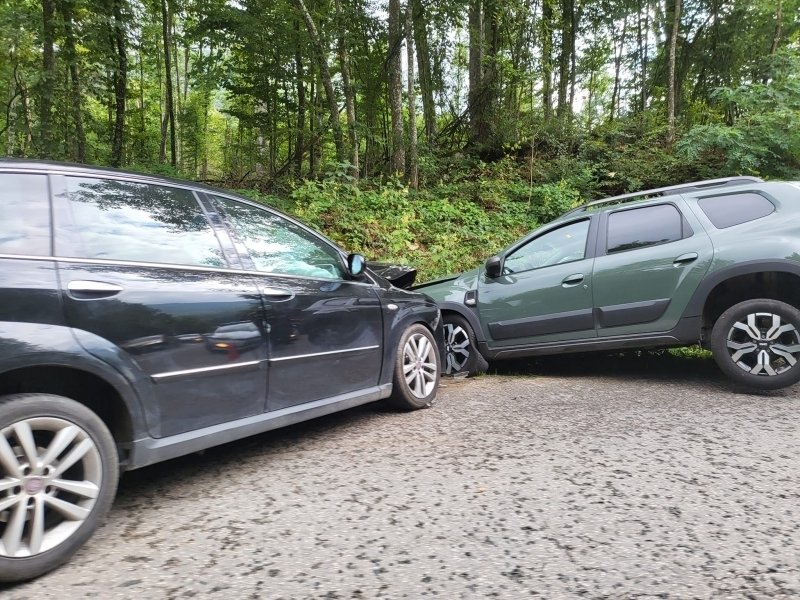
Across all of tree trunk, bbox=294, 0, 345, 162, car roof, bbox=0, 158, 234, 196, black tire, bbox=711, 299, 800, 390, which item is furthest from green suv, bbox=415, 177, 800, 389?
tree trunk, bbox=294, 0, 345, 162

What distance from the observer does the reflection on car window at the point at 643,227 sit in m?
5.36

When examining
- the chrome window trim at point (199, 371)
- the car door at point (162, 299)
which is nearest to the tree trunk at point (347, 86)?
the car door at point (162, 299)

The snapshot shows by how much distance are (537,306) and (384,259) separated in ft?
15.6

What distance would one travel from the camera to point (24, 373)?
7.59 ft

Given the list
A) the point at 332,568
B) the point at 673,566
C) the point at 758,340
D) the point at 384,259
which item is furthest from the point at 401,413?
the point at 384,259

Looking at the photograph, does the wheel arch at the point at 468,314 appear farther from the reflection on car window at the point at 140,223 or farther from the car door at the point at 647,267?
the reflection on car window at the point at 140,223

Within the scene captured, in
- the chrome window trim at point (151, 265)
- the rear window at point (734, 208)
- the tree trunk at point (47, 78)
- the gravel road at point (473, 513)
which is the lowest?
the gravel road at point (473, 513)

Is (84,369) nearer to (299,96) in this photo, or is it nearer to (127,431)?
(127,431)

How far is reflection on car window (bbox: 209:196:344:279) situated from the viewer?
3584 mm

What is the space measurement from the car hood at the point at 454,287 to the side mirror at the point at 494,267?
0.22m

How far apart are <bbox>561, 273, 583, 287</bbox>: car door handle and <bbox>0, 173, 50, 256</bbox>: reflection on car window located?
180 inches

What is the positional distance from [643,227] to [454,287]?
215cm

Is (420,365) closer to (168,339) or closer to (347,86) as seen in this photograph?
(168,339)

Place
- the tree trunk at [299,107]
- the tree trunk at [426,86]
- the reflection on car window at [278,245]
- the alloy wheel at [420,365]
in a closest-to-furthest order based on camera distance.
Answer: the reflection on car window at [278,245] < the alloy wheel at [420,365] < the tree trunk at [299,107] < the tree trunk at [426,86]
